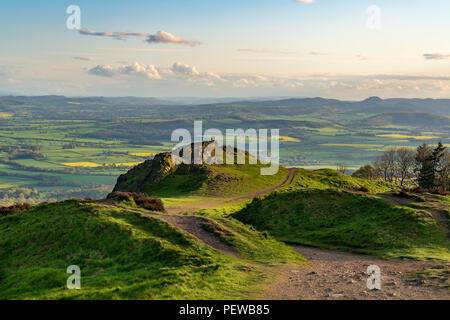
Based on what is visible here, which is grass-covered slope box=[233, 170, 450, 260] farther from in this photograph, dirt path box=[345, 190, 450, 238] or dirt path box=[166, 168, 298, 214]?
dirt path box=[166, 168, 298, 214]

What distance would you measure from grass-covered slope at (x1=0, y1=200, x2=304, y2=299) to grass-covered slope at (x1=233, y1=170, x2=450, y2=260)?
842cm

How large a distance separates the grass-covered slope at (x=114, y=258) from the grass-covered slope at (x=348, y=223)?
8424 millimetres

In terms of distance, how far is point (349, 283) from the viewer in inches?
905

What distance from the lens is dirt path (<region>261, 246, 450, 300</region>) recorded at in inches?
809

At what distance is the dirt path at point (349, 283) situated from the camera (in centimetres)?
2055

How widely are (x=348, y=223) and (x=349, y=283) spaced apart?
64.7ft

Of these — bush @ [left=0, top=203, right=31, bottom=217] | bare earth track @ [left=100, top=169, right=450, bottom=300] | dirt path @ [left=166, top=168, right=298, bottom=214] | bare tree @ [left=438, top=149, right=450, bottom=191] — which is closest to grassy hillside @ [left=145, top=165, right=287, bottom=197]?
dirt path @ [left=166, top=168, right=298, bottom=214]

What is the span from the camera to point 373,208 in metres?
43.3

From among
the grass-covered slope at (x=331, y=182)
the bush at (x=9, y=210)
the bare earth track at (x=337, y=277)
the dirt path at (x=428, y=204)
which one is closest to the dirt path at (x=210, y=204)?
the grass-covered slope at (x=331, y=182)
